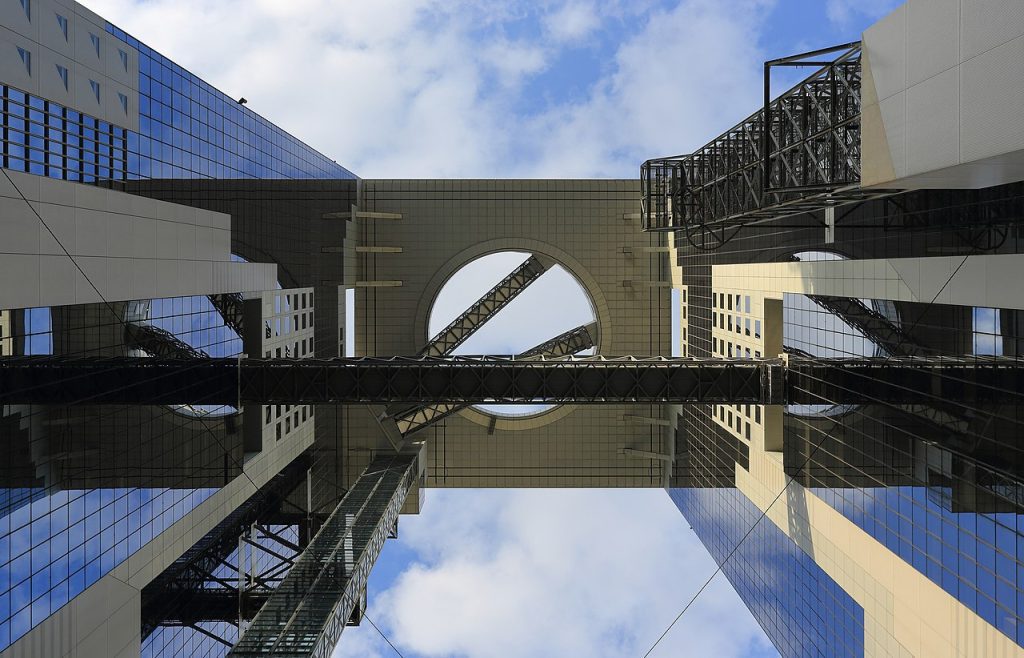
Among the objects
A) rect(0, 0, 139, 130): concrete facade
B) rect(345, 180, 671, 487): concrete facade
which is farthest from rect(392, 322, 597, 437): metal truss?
rect(0, 0, 139, 130): concrete facade

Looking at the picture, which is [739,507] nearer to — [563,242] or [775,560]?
[775,560]

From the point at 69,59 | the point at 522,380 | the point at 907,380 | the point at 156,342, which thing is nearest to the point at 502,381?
the point at 522,380

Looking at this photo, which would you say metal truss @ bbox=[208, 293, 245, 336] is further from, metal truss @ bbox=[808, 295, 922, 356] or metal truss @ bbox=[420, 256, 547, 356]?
metal truss @ bbox=[808, 295, 922, 356]

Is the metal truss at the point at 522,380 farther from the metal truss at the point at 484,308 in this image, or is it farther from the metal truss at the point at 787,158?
the metal truss at the point at 484,308

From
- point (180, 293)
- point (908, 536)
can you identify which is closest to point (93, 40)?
point (180, 293)

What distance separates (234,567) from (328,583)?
428cm

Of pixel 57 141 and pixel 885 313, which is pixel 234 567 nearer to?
pixel 57 141

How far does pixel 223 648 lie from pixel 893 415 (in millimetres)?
28770

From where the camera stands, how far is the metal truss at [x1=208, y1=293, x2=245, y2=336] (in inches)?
1046

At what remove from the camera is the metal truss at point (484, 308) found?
171 feet

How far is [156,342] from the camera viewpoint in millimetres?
22062

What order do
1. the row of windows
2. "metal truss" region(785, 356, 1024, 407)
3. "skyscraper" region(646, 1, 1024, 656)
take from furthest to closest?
1. "metal truss" region(785, 356, 1024, 407)
2. the row of windows
3. "skyscraper" region(646, 1, 1024, 656)

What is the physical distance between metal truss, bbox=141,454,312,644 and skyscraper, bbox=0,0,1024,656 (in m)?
0.18

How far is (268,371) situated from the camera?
94.8 feet
